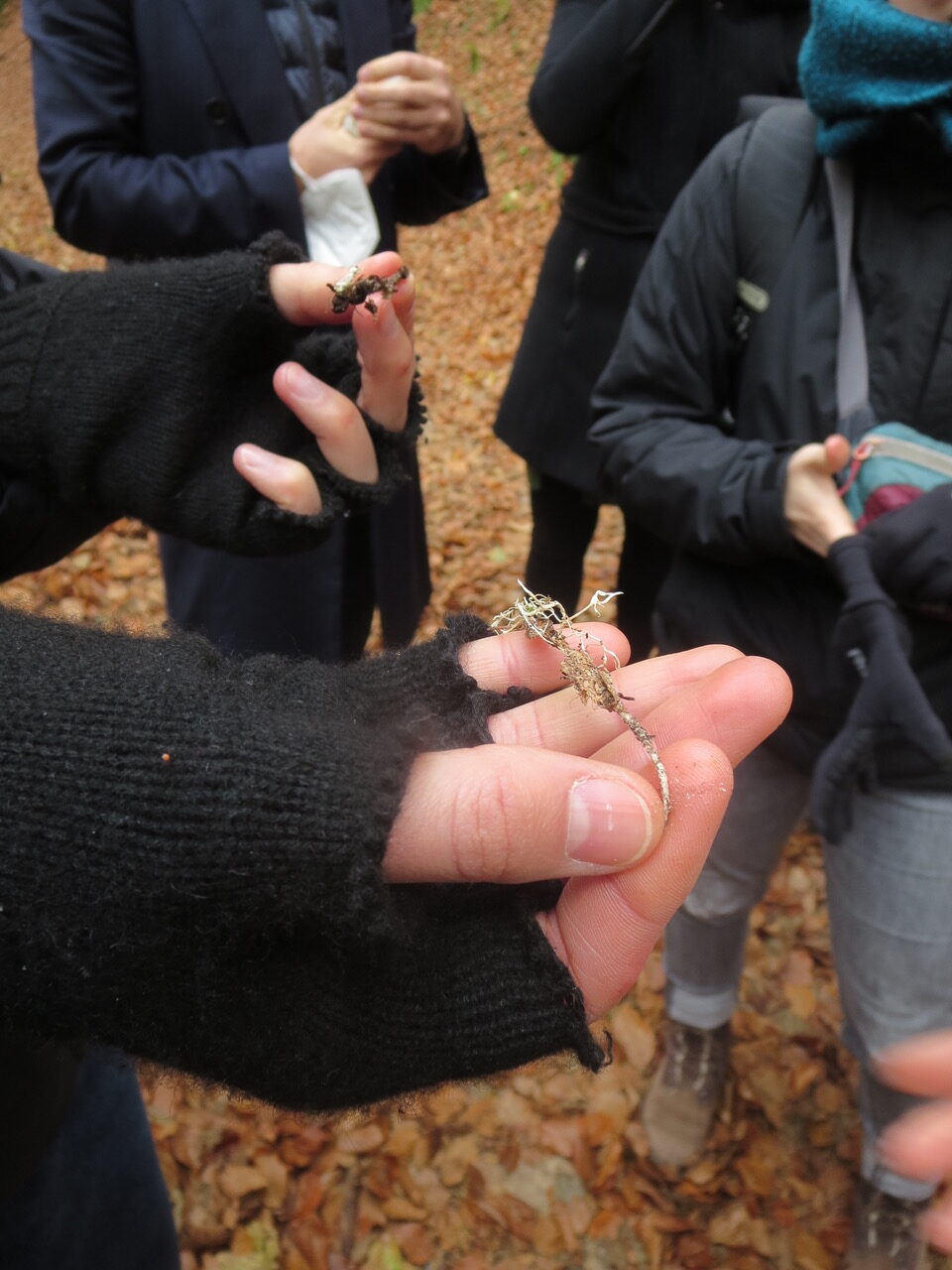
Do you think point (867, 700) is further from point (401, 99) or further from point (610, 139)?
point (610, 139)

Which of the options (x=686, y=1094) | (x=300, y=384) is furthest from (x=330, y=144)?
(x=686, y=1094)

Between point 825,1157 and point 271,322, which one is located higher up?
point 271,322

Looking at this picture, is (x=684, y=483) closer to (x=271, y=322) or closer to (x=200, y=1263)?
(x=271, y=322)

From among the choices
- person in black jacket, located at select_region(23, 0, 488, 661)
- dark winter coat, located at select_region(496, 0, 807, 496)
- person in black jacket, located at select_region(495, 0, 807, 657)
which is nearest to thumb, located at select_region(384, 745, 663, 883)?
person in black jacket, located at select_region(23, 0, 488, 661)

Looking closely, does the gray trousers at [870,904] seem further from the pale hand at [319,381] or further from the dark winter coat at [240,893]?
the pale hand at [319,381]

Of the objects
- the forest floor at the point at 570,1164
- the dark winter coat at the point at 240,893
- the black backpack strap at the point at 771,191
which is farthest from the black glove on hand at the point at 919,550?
the forest floor at the point at 570,1164

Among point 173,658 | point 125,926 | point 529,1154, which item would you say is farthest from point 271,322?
point 529,1154
